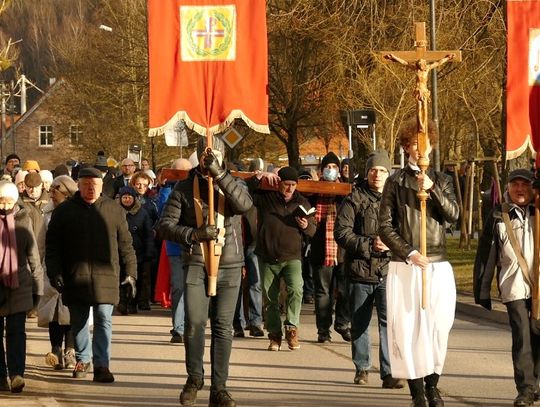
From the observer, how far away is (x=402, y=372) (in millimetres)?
9695

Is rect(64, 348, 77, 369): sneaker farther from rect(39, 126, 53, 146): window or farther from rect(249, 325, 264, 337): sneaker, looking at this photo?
rect(39, 126, 53, 146): window

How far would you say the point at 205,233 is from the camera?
10.3 meters

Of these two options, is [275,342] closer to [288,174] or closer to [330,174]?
[288,174]

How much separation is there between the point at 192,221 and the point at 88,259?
1885mm

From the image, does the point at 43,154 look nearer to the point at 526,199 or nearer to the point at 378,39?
the point at 378,39

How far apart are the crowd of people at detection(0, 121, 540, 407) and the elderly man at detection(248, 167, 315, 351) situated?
0.05 feet

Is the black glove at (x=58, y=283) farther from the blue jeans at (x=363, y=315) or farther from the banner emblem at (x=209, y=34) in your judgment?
the blue jeans at (x=363, y=315)

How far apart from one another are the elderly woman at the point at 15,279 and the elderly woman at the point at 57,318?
105 cm

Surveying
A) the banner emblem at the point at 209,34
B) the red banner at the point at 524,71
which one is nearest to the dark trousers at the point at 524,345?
the red banner at the point at 524,71

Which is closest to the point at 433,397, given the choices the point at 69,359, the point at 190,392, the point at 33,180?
the point at 190,392

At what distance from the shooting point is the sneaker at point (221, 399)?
33.9 ft

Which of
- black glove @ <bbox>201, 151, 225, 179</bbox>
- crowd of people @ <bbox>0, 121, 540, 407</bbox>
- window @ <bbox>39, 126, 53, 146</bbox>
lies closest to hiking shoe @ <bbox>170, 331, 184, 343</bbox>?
crowd of people @ <bbox>0, 121, 540, 407</bbox>

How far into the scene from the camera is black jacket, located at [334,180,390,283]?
40.1 ft

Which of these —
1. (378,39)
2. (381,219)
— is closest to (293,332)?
(381,219)
